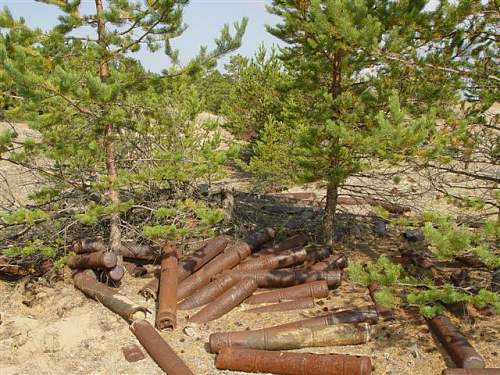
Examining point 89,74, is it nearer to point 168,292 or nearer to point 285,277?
point 168,292

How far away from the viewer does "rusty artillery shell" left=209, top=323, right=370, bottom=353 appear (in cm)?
645

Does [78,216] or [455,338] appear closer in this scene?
[455,338]

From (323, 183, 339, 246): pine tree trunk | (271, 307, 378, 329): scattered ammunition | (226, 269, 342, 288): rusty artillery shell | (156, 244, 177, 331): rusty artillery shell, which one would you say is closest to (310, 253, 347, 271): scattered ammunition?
(226, 269, 342, 288): rusty artillery shell

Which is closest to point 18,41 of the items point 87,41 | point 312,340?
point 87,41

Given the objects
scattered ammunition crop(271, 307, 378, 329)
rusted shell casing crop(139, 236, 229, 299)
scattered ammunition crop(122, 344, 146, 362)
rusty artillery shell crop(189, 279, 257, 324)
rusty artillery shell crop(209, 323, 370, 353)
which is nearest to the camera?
scattered ammunition crop(122, 344, 146, 362)

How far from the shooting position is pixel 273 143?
16641 mm

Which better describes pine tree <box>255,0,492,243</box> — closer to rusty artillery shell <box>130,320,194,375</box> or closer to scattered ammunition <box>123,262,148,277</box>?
scattered ammunition <box>123,262,148,277</box>

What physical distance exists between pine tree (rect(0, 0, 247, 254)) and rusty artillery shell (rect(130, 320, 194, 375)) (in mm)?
2133

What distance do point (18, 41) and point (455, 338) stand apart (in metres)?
7.79

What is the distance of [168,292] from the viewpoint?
25.2 ft

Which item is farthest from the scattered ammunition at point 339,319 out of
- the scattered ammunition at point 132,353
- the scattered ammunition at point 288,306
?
the scattered ammunition at point 132,353

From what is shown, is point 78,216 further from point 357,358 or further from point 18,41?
point 357,358

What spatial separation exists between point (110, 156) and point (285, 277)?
13.0 feet

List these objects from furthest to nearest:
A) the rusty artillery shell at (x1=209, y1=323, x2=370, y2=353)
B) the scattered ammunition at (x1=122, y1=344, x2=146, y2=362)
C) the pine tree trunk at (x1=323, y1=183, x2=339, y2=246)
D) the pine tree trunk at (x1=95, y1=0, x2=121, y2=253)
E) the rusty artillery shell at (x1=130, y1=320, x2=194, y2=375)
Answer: the pine tree trunk at (x1=323, y1=183, x2=339, y2=246) → the pine tree trunk at (x1=95, y1=0, x2=121, y2=253) → the rusty artillery shell at (x1=209, y1=323, x2=370, y2=353) → the scattered ammunition at (x1=122, y1=344, x2=146, y2=362) → the rusty artillery shell at (x1=130, y1=320, x2=194, y2=375)
